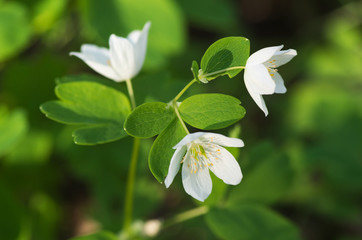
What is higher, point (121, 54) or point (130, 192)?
point (121, 54)

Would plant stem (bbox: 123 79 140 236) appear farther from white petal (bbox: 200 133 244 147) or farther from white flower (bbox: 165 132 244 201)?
white petal (bbox: 200 133 244 147)

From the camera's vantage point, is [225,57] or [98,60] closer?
[225,57]

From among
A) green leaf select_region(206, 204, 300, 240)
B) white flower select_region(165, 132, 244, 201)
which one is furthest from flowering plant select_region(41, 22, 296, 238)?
green leaf select_region(206, 204, 300, 240)

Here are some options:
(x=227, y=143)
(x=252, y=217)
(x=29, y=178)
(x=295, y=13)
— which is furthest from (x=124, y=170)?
(x=295, y=13)

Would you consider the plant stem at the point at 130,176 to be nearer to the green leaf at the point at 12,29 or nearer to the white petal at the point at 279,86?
the white petal at the point at 279,86

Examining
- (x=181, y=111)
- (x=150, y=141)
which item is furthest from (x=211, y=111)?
(x=150, y=141)

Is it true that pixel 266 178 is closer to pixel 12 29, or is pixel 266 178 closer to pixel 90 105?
pixel 90 105
